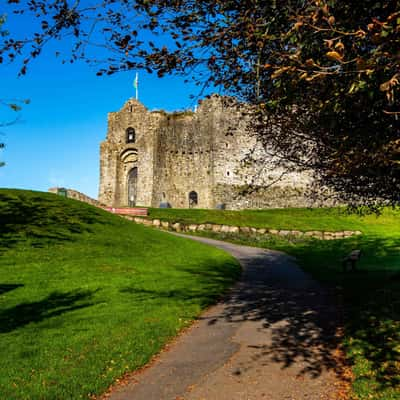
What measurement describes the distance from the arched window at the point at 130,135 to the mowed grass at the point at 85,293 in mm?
25824

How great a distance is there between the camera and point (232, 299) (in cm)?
1224

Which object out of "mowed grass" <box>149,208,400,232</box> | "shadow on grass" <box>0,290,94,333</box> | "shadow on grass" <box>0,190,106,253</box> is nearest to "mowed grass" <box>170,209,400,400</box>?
"mowed grass" <box>149,208,400,232</box>

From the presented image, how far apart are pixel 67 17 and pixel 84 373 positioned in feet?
18.8

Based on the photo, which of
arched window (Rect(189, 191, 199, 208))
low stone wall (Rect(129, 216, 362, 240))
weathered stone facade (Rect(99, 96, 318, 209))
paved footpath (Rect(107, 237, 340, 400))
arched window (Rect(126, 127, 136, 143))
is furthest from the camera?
arched window (Rect(126, 127, 136, 143))

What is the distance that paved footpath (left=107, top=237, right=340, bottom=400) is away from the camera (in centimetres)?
607

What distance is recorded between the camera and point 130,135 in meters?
50.3

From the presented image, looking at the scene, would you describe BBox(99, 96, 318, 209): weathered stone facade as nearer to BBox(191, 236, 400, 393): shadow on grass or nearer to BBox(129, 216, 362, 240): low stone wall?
BBox(129, 216, 362, 240): low stone wall

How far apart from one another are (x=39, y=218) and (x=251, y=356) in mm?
17384

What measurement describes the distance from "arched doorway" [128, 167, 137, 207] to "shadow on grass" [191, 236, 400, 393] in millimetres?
33722

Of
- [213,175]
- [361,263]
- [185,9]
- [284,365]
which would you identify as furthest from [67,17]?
[213,175]

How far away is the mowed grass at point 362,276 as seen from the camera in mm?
6770

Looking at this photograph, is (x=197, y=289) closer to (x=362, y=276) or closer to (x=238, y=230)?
(x=362, y=276)

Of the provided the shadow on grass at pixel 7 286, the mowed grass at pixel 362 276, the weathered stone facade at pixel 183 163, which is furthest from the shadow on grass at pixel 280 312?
the weathered stone facade at pixel 183 163

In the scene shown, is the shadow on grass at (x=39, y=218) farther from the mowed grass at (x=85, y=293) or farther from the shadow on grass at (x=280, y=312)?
the shadow on grass at (x=280, y=312)
